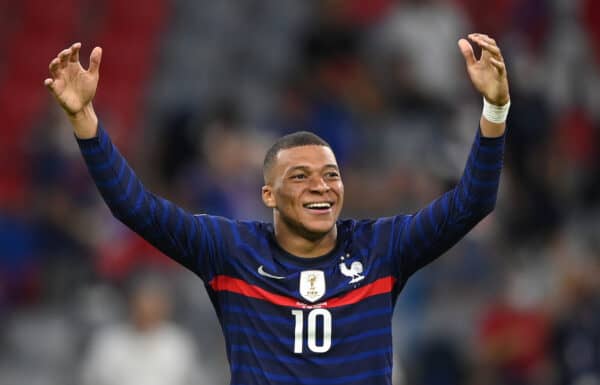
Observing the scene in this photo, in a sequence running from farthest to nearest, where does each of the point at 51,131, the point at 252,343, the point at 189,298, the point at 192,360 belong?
the point at 51,131 → the point at 189,298 → the point at 192,360 → the point at 252,343

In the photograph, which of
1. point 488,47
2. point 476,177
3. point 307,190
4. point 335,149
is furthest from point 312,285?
point 335,149

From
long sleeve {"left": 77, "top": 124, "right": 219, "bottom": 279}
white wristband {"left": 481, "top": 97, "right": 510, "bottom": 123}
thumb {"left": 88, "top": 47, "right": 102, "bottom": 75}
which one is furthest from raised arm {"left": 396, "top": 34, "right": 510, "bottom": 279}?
thumb {"left": 88, "top": 47, "right": 102, "bottom": 75}

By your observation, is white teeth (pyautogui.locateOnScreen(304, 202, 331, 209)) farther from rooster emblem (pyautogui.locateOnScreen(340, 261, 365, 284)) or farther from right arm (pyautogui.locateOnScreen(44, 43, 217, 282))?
right arm (pyautogui.locateOnScreen(44, 43, 217, 282))

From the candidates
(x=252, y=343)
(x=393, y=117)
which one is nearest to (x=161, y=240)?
(x=252, y=343)

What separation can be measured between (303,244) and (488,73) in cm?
92

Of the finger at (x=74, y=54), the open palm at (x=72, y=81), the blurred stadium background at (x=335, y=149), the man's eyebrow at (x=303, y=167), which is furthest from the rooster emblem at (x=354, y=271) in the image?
the blurred stadium background at (x=335, y=149)

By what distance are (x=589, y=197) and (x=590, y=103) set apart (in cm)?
143

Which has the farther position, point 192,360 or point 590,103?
point 590,103

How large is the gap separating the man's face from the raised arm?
280 mm

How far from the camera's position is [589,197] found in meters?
12.0

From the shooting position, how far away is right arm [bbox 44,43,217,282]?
500 cm

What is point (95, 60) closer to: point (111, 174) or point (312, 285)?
point (111, 174)

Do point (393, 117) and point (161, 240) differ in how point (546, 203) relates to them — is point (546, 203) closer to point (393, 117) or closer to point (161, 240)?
point (393, 117)

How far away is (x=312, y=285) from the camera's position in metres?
5.25
